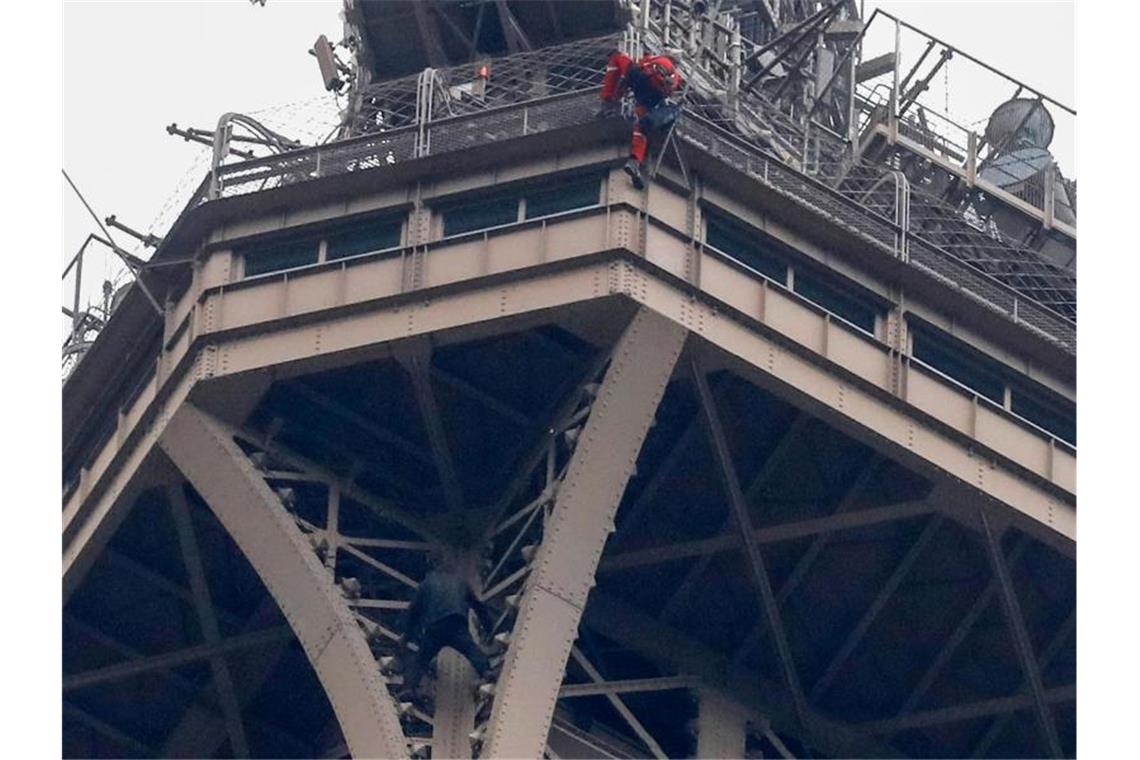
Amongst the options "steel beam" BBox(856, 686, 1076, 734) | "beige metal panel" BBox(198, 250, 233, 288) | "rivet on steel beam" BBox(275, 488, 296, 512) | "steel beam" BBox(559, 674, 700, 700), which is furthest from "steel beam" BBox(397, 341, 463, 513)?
"steel beam" BBox(856, 686, 1076, 734)

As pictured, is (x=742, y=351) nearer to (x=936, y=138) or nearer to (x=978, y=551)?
(x=978, y=551)

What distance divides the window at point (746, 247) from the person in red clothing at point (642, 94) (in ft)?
5.14

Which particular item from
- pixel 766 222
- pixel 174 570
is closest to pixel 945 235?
pixel 766 222

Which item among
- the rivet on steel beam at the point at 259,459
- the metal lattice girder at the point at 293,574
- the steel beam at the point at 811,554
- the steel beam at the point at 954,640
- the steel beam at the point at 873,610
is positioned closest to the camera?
the metal lattice girder at the point at 293,574

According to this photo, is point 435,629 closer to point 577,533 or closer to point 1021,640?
point 577,533

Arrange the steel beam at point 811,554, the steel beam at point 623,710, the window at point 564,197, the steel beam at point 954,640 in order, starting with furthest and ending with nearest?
1. the steel beam at point 954,640
2. the steel beam at point 623,710
3. the steel beam at point 811,554
4. the window at point 564,197

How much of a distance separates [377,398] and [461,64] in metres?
8.37

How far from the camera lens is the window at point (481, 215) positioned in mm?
58025

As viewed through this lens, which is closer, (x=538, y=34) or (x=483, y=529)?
(x=483, y=529)

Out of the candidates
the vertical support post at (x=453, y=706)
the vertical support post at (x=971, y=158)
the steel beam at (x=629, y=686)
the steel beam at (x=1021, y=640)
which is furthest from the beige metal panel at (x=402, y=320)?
the vertical support post at (x=971, y=158)

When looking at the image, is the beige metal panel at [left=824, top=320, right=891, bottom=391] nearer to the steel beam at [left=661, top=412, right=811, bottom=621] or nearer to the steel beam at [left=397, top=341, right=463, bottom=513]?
the steel beam at [left=661, top=412, right=811, bottom=621]

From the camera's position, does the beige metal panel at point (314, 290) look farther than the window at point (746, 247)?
No

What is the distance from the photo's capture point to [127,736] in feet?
212

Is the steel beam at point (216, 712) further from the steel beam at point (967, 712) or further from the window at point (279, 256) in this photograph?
the steel beam at point (967, 712)
